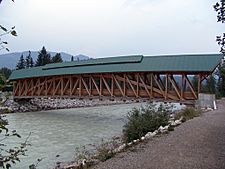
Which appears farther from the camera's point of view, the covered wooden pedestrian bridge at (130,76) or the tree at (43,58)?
the tree at (43,58)

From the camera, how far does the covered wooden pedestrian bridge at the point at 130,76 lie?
2275 cm

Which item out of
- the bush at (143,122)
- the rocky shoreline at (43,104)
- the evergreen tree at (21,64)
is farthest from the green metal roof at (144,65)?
the evergreen tree at (21,64)

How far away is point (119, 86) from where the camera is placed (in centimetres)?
2653

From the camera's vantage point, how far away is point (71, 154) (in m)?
11.3

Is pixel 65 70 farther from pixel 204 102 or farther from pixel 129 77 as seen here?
pixel 204 102

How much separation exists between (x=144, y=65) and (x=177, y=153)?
724 inches

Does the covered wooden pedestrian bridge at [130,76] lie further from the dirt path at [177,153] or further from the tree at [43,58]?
the tree at [43,58]

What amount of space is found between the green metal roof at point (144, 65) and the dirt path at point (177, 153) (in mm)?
11805

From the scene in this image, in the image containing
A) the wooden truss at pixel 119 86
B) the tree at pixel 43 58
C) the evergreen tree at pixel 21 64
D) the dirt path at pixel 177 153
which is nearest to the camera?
the dirt path at pixel 177 153

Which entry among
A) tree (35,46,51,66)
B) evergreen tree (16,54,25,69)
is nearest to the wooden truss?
tree (35,46,51,66)

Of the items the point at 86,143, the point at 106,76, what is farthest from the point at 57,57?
the point at 86,143

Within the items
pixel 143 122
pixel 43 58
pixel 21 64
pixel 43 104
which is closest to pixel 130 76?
pixel 43 104

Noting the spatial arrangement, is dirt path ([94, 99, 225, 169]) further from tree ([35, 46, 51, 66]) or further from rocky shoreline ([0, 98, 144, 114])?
tree ([35, 46, 51, 66])

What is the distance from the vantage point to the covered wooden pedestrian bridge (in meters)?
22.8
